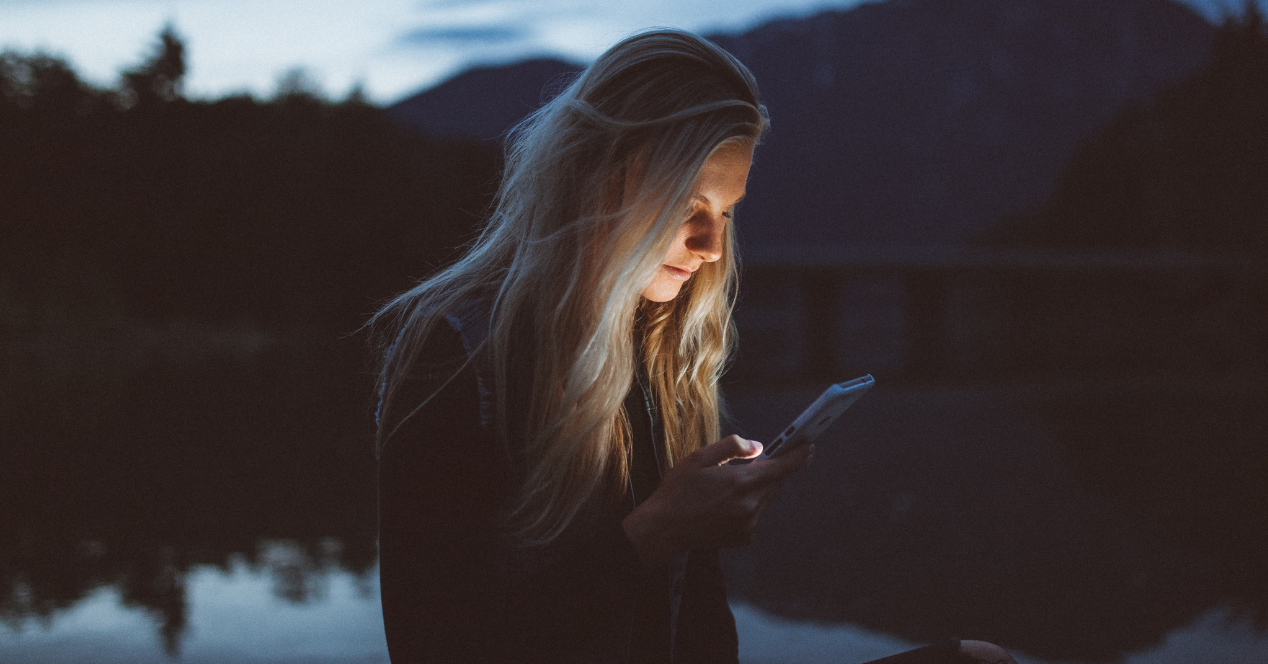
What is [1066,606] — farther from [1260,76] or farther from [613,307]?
[1260,76]

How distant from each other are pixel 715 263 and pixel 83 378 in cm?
2736

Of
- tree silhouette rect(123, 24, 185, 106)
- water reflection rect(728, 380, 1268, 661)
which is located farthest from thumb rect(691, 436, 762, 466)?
tree silhouette rect(123, 24, 185, 106)

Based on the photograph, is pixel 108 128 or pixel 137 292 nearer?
pixel 137 292

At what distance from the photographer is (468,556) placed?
6.07 ft

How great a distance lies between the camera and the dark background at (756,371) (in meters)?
7.22

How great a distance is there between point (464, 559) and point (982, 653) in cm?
111

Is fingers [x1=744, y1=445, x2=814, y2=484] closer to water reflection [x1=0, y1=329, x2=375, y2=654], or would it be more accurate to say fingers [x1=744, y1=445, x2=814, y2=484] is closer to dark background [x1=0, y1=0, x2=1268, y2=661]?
dark background [x1=0, y1=0, x2=1268, y2=661]

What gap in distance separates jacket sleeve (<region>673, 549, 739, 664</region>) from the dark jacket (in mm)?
456

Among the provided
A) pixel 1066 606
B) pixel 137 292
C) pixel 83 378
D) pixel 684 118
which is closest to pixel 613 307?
pixel 684 118

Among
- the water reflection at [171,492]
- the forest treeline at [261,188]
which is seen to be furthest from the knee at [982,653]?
the forest treeline at [261,188]

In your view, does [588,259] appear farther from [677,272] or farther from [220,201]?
[220,201]

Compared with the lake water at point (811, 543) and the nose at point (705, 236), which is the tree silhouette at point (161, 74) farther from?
the nose at point (705, 236)

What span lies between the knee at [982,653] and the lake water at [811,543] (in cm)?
341

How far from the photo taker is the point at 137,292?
51906mm
